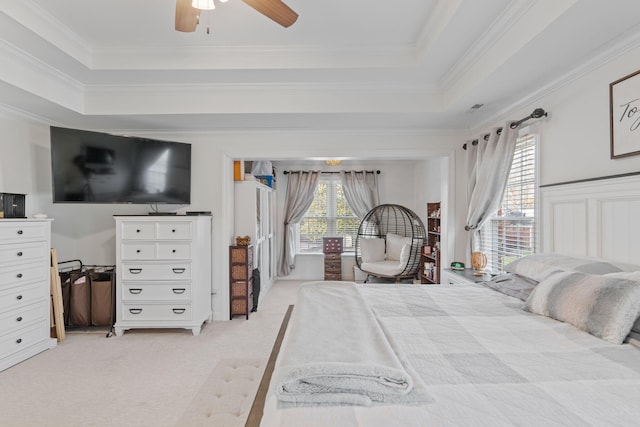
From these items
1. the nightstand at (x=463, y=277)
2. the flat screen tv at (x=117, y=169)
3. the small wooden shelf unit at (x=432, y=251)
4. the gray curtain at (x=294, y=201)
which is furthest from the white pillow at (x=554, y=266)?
the gray curtain at (x=294, y=201)

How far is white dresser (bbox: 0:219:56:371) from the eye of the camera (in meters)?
2.60

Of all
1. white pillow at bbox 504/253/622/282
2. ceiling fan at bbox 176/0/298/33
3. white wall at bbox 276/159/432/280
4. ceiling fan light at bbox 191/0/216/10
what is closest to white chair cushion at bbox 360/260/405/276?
white wall at bbox 276/159/432/280

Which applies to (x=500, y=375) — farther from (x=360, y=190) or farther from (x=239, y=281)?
(x=360, y=190)

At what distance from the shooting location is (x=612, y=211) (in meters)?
1.92

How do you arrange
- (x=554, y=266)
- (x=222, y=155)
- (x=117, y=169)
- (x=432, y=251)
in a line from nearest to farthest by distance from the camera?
1. (x=554, y=266)
2. (x=117, y=169)
3. (x=222, y=155)
4. (x=432, y=251)

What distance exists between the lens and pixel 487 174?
305 centimetres

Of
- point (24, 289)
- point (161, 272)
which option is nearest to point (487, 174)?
point (161, 272)

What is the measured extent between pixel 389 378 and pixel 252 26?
2.44 metres

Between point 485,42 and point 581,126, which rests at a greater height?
point 485,42

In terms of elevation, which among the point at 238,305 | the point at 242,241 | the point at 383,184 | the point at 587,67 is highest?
the point at 587,67

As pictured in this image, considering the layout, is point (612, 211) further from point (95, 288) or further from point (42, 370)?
point (95, 288)

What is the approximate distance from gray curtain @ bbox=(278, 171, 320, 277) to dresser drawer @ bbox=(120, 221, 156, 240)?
2.91 metres

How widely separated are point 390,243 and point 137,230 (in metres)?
3.97

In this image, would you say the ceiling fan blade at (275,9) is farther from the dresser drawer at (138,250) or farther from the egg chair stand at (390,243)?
the egg chair stand at (390,243)
